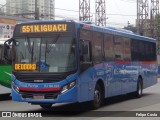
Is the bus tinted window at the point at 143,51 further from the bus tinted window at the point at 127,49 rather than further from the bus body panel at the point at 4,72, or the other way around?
the bus body panel at the point at 4,72

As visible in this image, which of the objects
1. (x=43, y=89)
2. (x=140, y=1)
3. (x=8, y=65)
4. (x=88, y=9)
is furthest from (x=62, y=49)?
(x=140, y=1)

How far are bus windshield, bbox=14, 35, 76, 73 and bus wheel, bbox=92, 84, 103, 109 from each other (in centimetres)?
220

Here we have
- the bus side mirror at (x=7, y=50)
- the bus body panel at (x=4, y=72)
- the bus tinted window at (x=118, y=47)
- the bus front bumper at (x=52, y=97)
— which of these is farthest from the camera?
the bus body panel at (x=4, y=72)

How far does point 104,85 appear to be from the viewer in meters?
16.1

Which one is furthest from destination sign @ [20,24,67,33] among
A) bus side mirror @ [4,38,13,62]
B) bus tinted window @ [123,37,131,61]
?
bus tinted window @ [123,37,131,61]

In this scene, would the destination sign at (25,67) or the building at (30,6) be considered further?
the building at (30,6)

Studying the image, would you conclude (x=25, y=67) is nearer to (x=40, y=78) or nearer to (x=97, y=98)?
(x=40, y=78)

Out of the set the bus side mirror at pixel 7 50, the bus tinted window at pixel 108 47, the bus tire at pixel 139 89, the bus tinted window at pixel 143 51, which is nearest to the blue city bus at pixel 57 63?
the bus side mirror at pixel 7 50

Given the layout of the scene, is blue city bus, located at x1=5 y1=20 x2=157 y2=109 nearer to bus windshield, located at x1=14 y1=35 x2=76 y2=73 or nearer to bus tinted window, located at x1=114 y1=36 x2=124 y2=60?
bus windshield, located at x1=14 y1=35 x2=76 y2=73

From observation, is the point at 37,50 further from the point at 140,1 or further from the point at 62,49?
the point at 140,1

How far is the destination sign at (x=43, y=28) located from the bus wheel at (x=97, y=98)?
→ 2.83 m

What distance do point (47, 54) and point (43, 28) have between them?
3.26 feet

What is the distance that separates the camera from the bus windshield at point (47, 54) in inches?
526

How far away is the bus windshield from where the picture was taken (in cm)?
1337
